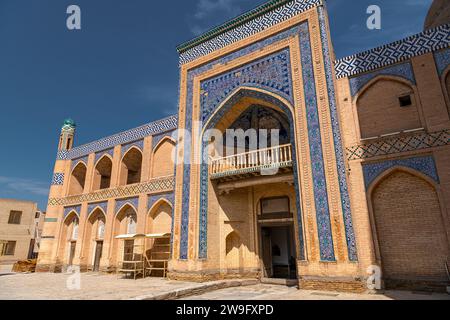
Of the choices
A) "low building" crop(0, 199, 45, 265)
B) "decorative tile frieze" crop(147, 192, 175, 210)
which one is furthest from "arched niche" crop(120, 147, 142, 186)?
"low building" crop(0, 199, 45, 265)

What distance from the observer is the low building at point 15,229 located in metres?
21.6

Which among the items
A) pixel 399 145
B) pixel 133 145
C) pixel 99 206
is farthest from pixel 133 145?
pixel 399 145

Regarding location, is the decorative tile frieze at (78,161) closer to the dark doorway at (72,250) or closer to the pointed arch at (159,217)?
the dark doorway at (72,250)

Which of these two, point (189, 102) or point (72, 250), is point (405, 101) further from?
point (72, 250)

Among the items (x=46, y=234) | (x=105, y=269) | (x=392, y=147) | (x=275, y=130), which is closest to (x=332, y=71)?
(x=392, y=147)

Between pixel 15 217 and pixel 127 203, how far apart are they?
14762 mm

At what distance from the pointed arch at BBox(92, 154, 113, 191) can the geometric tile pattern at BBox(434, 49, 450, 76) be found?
1332 cm

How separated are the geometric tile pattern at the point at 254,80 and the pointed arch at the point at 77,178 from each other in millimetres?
9001

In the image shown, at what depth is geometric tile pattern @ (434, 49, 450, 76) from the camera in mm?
7391

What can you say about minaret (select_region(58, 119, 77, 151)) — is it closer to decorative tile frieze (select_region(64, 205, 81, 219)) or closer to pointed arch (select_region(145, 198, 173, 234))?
decorative tile frieze (select_region(64, 205, 81, 219))

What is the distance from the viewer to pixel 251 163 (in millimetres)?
10023

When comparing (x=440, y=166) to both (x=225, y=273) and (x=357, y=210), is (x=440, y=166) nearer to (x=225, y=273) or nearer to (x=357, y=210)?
(x=357, y=210)

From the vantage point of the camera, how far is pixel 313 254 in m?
7.34

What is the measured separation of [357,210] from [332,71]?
383cm
